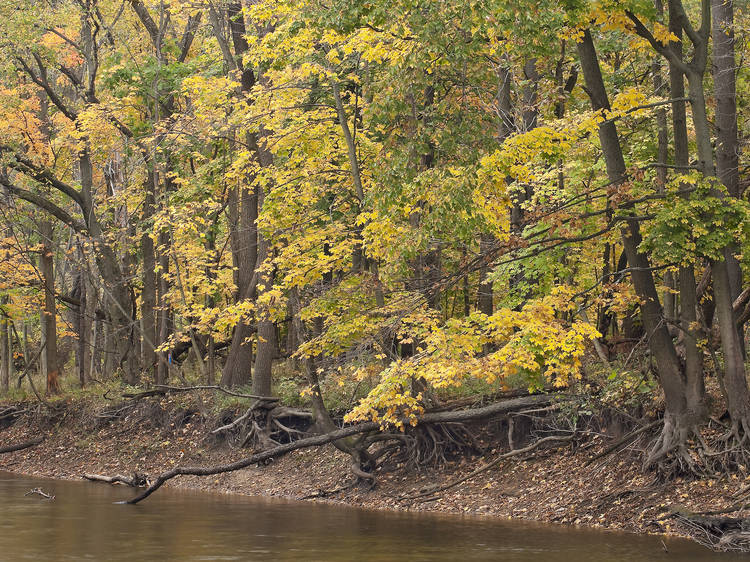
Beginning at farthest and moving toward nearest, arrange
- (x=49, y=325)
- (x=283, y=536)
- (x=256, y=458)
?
1. (x=49, y=325)
2. (x=256, y=458)
3. (x=283, y=536)

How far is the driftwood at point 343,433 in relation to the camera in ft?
60.7

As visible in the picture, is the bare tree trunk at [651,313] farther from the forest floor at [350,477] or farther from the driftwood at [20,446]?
the driftwood at [20,446]

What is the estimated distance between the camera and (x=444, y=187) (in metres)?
14.0

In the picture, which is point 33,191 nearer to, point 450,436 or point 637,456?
point 450,436

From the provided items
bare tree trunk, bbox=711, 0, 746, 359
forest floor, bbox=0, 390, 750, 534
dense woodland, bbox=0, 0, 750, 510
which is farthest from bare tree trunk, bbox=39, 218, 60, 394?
bare tree trunk, bbox=711, 0, 746, 359

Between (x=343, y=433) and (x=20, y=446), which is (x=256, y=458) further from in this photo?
(x=20, y=446)

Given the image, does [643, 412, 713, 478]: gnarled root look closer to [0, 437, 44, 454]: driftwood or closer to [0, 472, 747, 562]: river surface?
[0, 472, 747, 562]: river surface

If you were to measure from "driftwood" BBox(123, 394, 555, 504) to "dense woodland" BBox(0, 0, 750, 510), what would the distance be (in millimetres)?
130

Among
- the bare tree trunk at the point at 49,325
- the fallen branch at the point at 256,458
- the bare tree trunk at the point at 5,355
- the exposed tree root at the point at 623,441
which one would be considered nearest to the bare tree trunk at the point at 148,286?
the bare tree trunk at the point at 49,325

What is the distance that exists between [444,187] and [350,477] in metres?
8.94

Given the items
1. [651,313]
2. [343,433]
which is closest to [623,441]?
[651,313]

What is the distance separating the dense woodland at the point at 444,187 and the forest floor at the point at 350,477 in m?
0.70

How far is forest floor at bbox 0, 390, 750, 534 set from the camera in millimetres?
14820

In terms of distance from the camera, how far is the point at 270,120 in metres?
19.7
